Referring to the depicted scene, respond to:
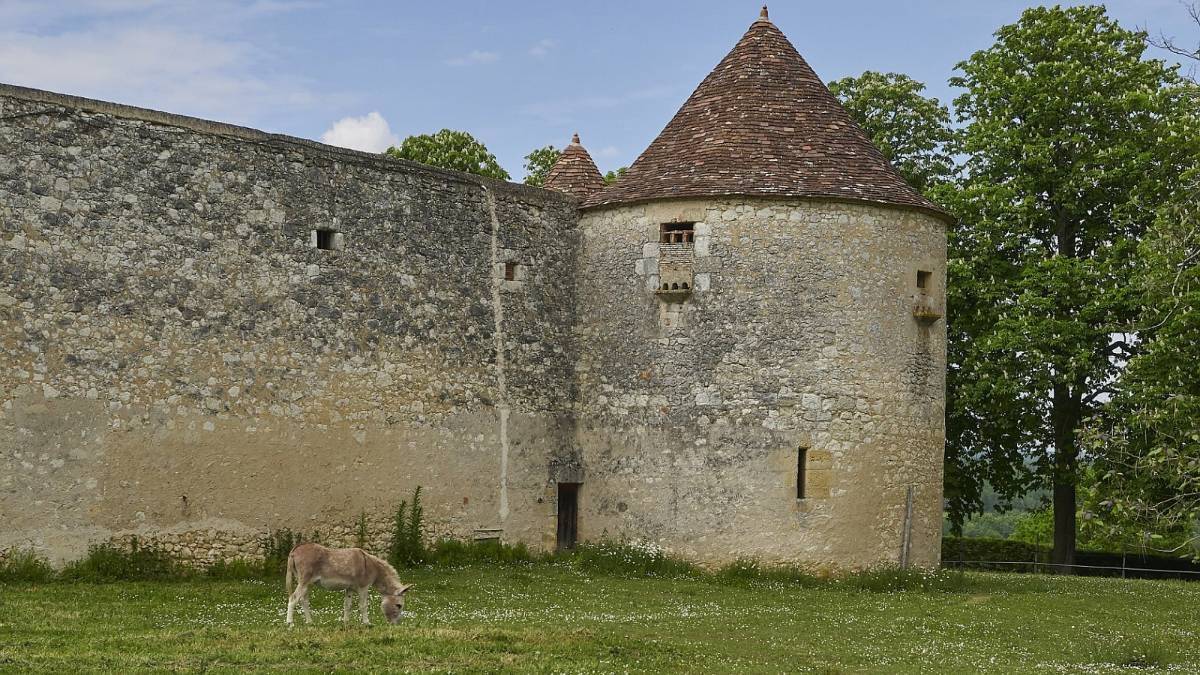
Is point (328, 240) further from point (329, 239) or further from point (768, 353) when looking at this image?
point (768, 353)

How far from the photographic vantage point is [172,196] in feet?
56.6

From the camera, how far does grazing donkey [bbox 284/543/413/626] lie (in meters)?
12.9

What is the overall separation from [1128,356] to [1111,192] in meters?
3.11

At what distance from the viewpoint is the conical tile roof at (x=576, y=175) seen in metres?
24.2

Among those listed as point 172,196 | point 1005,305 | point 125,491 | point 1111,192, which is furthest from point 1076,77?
point 125,491

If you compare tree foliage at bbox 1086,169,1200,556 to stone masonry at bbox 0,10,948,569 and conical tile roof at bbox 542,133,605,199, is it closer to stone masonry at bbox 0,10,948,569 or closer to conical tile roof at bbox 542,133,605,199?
stone masonry at bbox 0,10,948,569

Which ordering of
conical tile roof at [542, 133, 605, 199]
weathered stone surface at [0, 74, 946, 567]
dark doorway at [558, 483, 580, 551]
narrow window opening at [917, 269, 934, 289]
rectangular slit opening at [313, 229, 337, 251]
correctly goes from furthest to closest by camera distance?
conical tile roof at [542, 133, 605, 199] → dark doorway at [558, 483, 580, 551] → narrow window opening at [917, 269, 934, 289] → rectangular slit opening at [313, 229, 337, 251] → weathered stone surface at [0, 74, 946, 567]

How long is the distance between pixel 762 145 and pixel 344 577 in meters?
10.5

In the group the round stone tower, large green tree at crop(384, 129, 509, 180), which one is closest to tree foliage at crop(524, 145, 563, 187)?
large green tree at crop(384, 129, 509, 180)

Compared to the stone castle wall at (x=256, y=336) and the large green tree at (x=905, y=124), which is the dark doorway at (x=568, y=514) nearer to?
the stone castle wall at (x=256, y=336)

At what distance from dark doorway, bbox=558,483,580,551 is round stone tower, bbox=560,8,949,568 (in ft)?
0.46

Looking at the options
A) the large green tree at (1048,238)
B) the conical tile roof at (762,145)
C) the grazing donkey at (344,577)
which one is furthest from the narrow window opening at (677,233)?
the grazing donkey at (344,577)

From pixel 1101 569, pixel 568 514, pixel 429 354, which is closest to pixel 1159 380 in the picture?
pixel 1101 569

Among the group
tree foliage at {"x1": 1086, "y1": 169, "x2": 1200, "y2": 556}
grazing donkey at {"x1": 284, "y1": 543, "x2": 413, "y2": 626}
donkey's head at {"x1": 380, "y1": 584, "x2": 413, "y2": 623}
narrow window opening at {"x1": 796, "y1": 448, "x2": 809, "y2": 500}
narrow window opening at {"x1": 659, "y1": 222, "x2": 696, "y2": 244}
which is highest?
narrow window opening at {"x1": 659, "y1": 222, "x2": 696, "y2": 244}
